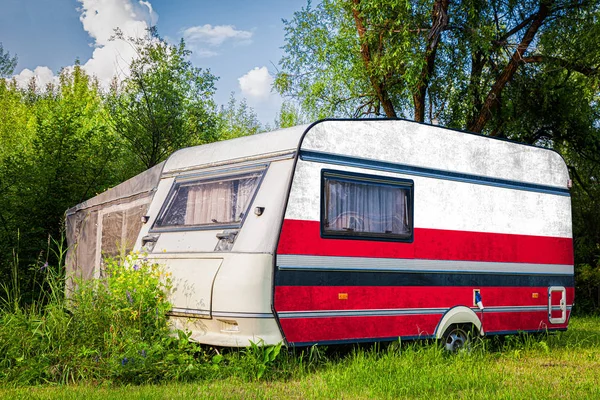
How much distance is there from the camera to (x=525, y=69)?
17078 millimetres

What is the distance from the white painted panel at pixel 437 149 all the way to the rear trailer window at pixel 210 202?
0.80m

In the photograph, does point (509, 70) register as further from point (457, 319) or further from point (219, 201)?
point (219, 201)

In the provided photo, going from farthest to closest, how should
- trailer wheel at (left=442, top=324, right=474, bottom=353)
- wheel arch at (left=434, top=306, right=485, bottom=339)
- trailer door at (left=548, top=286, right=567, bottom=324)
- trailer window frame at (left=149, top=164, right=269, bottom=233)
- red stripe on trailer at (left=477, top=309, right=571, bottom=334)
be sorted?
trailer door at (left=548, top=286, right=567, bottom=324) < red stripe on trailer at (left=477, top=309, right=571, bottom=334) < trailer wheel at (left=442, top=324, right=474, bottom=353) < wheel arch at (left=434, top=306, right=485, bottom=339) < trailer window frame at (left=149, top=164, right=269, bottom=233)

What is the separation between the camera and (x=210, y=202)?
768 centimetres

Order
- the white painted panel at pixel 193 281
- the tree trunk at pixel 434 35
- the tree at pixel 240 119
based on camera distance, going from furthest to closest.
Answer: the tree at pixel 240 119, the tree trunk at pixel 434 35, the white painted panel at pixel 193 281

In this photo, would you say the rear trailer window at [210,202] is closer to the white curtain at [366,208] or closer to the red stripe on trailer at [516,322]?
the white curtain at [366,208]

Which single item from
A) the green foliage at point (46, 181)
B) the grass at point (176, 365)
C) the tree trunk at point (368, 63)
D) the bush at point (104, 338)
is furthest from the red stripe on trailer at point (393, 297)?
the green foliage at point (46, 181)

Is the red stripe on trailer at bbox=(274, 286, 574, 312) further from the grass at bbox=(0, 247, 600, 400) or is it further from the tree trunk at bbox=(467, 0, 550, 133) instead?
the tree trunk at bbox=(467, 0, 550, 133)

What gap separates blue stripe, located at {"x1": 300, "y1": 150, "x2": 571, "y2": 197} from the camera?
7188 millimetres

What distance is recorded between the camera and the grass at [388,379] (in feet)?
19.9

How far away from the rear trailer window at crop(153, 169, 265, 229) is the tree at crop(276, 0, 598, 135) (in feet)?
25.9

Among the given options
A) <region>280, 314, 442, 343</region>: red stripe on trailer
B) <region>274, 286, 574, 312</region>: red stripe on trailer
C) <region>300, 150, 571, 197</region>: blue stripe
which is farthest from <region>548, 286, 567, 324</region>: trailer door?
<region>280, 314, 442, 343</region>: red stripe on trailer

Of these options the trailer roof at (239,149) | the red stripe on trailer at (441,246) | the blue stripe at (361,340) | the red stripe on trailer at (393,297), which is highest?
the trailer roof at (239,149)

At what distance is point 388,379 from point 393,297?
125 cm
